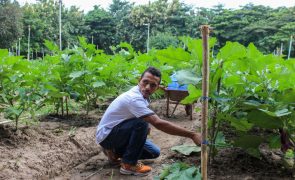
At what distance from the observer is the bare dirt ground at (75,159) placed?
284 cm

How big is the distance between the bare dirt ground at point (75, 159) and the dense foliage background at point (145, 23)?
22.8m

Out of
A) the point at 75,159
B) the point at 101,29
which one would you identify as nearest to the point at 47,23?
the point at 101,29

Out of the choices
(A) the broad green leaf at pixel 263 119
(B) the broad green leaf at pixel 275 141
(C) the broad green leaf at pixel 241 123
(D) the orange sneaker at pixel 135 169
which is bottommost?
(D) the orange sneaker at pixel 135 169

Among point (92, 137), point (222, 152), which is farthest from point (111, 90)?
point (222, 152)

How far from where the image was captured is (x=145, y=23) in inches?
1548

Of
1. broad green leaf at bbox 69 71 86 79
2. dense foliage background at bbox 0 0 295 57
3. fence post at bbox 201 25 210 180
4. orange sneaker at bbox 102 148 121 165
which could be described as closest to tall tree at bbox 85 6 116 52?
dense foliage background at bbox 0 0 295 57

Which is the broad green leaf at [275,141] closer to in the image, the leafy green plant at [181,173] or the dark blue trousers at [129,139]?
the leafy green plant at [181,173]

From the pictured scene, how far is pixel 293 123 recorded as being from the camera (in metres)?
2.43

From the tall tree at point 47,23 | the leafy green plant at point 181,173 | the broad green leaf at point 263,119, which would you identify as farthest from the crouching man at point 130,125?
the tall tree at point 47,23

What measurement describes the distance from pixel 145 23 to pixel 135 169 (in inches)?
1466

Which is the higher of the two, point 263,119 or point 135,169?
point 263,119

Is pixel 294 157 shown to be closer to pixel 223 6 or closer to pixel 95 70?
pixel 95 70

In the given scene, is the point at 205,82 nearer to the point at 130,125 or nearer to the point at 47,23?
the point at 130,125

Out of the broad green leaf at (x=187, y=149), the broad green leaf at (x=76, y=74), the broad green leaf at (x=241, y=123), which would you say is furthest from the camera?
the broad green leaf at (x=76, y=74)
